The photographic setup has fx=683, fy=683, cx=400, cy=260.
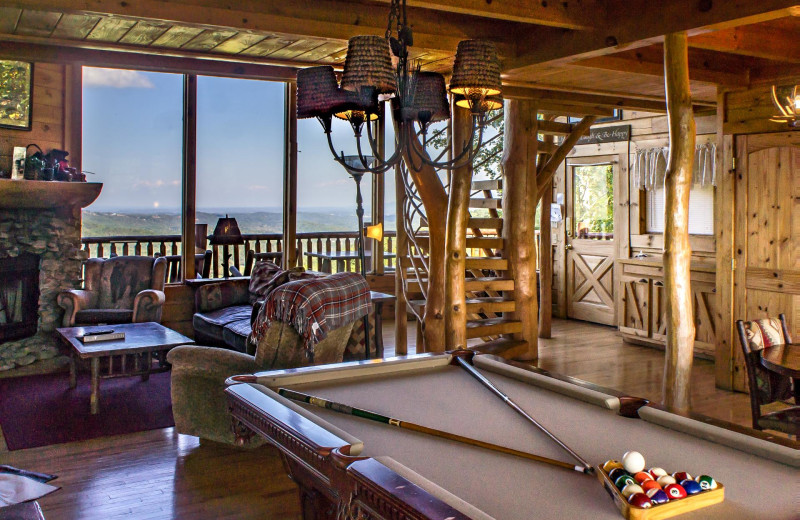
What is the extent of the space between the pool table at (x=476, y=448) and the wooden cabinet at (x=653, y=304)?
185 inches

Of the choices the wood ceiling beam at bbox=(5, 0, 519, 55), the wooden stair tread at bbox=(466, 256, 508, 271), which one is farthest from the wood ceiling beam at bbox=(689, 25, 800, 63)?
the wooden stair tread at bbox=(466, 256, 508, 271)

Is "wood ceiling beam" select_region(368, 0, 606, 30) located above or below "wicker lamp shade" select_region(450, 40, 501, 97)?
above

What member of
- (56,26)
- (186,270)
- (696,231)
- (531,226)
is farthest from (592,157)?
(56,26)

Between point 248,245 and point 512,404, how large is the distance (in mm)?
6968

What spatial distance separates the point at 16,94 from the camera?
6.64 meters

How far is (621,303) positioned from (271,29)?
5339 mm

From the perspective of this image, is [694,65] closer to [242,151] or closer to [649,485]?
[649,485]

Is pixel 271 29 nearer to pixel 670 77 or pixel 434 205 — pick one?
pixel 434 205

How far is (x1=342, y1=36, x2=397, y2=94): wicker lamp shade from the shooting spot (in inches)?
110

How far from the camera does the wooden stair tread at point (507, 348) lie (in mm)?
6359

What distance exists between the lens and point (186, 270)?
7680 millimetres

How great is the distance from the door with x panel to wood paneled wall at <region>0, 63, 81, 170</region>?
19.7 feet

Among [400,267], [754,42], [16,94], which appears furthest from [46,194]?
[754,42]

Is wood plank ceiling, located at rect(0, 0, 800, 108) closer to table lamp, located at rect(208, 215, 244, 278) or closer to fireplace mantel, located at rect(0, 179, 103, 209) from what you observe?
fireplace mantel, located at rect(0, 179, 103, 209)
